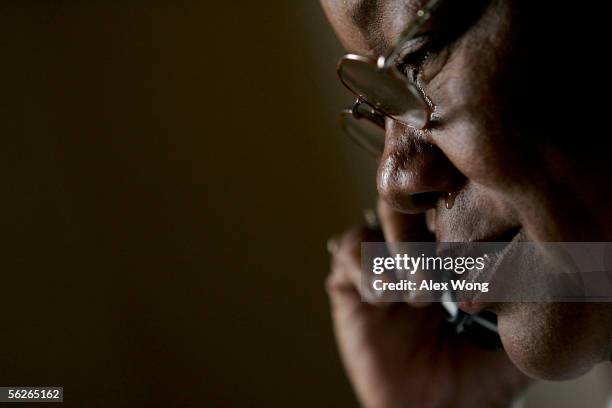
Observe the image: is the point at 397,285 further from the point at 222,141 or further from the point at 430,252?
the point at 222,141

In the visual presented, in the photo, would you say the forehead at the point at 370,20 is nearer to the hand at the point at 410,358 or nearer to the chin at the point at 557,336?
the chin at the point at 557,336

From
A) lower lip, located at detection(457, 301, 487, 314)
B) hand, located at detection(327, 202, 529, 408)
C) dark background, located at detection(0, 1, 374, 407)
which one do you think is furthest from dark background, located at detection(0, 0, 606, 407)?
lower lip, located at detection(457, 301, 487, 314)

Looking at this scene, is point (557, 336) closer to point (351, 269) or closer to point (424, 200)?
point (424, 200)

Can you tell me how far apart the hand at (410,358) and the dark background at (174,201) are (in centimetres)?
17

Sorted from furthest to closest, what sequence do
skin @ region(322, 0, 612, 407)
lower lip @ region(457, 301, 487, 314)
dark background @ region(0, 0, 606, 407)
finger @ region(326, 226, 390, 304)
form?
dark background @ region(0, 0, 606, 407) < finger @ region(326, 226, 390, 304) < lower lip @ region(457, 301, 487, 314) < skin @ region(322, 0, 612, 407)

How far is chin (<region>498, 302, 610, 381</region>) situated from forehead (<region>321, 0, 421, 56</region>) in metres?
0.18

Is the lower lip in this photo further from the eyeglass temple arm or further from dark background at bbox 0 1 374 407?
dark background at bbox 0 1 374 407

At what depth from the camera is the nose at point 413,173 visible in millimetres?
361

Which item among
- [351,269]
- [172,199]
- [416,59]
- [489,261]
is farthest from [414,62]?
[172,199]

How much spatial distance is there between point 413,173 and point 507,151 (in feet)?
0.23

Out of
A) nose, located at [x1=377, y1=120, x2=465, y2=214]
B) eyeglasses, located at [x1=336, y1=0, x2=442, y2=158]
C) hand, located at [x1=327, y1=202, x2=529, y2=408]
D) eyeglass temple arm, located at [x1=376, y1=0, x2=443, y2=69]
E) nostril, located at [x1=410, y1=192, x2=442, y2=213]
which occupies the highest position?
eyeglass temple arm, located at [x1=376, y1=0, x2=443, y2=69]

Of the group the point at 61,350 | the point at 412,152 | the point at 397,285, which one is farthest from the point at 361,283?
the point at 61,350

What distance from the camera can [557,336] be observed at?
0.36 metres

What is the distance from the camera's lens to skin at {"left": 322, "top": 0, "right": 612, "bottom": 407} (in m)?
0.30
